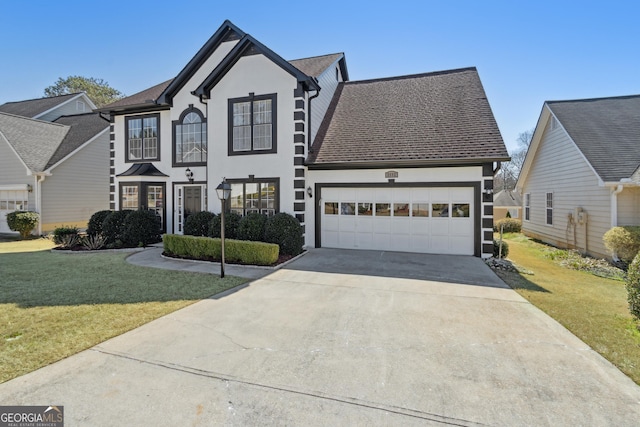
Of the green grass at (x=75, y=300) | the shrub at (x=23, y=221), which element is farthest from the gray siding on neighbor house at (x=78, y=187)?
the green grass at (x=75, y=300)

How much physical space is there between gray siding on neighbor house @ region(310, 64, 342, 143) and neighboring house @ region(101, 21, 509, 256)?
0.09 meters

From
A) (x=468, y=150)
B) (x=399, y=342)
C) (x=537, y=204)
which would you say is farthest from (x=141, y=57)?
(x=537, y=204)

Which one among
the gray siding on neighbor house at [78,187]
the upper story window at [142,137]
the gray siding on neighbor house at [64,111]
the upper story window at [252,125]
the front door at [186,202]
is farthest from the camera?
the gray siding on neighbor house at [64,111]

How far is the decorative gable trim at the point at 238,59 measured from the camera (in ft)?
35.7

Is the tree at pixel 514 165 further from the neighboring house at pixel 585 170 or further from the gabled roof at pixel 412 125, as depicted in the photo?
the gabled roof at pixel 412 125

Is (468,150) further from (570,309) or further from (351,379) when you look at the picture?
(351,379)

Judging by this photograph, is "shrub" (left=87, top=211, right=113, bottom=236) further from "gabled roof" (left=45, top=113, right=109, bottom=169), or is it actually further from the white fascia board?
"gabled roof" (left=45, top=113, right=109, bottom=169)

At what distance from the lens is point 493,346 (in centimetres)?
408

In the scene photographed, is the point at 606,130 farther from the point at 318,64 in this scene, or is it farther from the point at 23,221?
the point at 23,221

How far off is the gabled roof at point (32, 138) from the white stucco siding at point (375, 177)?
14.4 meters

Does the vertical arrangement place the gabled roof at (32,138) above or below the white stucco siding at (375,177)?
above

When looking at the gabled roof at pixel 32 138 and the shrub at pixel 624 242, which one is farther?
the gabled roof at pixel 32 138

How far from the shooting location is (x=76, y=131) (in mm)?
19062

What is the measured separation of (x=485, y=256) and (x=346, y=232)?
15.6ft
